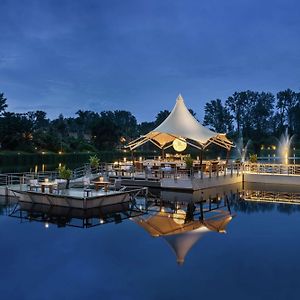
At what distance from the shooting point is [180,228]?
1070 centimetres

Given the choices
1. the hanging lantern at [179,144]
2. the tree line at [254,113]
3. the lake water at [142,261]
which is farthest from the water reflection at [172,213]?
the tree line at [254,113]

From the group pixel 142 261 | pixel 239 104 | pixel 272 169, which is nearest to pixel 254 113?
pixel 239 104

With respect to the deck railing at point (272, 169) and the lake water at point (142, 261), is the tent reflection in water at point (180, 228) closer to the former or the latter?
the lake water at point (142, 261)

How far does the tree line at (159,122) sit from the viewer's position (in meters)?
47.4

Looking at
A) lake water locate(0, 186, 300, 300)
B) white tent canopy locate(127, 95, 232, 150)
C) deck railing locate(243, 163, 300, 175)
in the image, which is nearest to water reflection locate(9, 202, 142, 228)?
lake water locate(0, 186, 300, 300)

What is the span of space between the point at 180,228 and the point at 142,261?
2891mm

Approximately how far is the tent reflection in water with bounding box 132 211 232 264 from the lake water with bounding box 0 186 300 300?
0.08 meters

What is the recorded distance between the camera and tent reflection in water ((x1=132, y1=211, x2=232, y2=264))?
9062mm

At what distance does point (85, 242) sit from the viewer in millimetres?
9391

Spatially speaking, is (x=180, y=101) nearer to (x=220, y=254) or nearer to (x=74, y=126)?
(x=220, y=254)

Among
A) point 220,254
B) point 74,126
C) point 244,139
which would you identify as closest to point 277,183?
point 220,254

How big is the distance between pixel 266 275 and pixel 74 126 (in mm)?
71959

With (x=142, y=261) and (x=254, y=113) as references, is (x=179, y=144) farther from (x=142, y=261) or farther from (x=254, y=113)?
(x=254, y=113)

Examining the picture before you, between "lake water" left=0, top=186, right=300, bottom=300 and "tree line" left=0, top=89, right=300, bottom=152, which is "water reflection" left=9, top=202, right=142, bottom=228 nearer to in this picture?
"lake water" left=0, top=186, right=300, bottom=300
